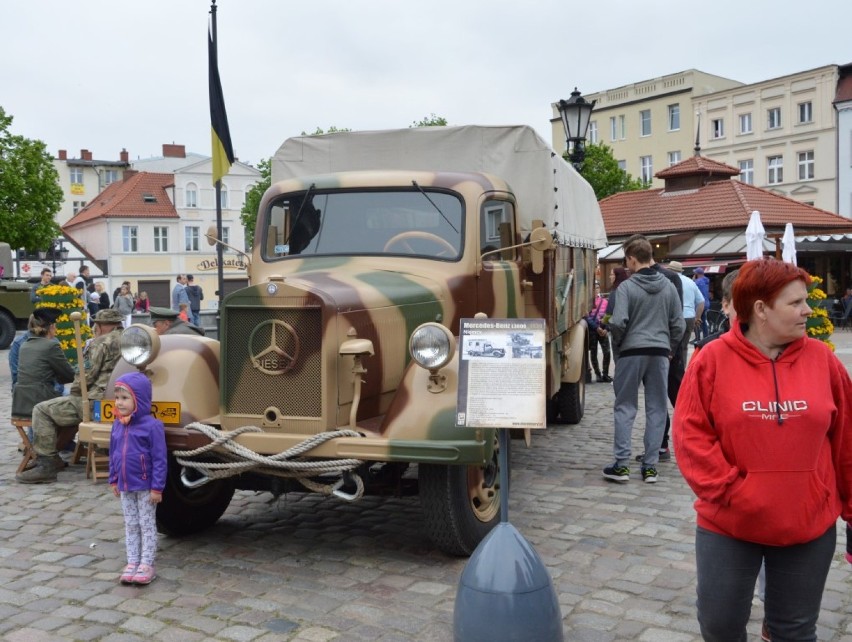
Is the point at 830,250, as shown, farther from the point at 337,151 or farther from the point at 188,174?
the point at 188,174

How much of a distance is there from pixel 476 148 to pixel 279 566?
12.8 feet

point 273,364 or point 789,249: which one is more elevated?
point 789,249

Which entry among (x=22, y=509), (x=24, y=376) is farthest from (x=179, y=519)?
(x=24, y=376)

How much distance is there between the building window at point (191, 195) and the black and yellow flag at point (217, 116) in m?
46.2

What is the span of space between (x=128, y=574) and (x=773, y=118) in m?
51.7

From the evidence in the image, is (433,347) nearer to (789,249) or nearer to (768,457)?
(768,457)

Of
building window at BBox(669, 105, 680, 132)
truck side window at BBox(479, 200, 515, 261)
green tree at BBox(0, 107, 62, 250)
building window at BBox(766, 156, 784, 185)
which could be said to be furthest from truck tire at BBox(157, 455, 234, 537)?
building window at BBox(669, 105, 680, 132)

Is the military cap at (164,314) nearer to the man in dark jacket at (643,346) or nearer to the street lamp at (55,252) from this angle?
the man in dark jacket at (643,346)

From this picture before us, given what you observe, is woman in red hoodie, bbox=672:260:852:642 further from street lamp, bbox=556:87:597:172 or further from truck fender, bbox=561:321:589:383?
street lamp, bbox=556:87:597:172

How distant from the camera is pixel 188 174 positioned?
57.0 m

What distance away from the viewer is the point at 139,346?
5.34 meters

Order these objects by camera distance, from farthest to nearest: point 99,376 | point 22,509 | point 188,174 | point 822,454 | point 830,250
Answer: point 188,174, point 830,250, point 99,376, point 22,509, point 822,454

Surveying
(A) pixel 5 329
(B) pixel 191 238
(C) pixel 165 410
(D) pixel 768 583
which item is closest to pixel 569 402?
(C) pixel 165 410

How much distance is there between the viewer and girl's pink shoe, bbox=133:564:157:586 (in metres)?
4.88
